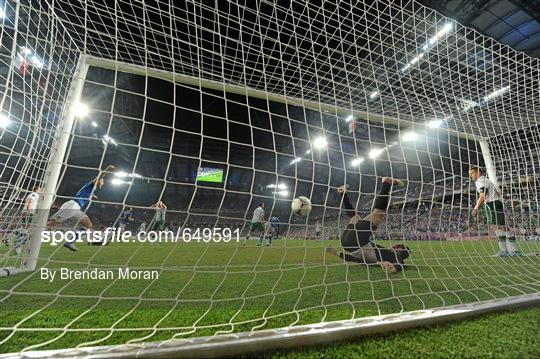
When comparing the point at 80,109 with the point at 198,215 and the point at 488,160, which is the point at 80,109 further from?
the point at 488,160

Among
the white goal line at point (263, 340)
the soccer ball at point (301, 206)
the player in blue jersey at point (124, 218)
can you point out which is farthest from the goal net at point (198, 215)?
the player in blue jersey at point (124, 218)

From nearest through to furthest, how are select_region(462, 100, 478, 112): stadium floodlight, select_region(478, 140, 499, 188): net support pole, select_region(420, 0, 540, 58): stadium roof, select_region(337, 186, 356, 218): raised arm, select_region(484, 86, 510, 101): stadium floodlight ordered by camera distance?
select_region(337, 186, 356, 218): raised arm, select_region(484, 86, 510, 101): stadium floodlight, select_region(462, 100, 478, 112): stadium floodlight, select_region(478, 140, 499, 188): net support pole, select_region(420, 0, 540, 58): stadium roof

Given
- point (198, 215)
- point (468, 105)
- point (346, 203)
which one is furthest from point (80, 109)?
point (468, 105)

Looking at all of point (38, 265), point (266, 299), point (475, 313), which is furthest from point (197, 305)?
point (38, 265)

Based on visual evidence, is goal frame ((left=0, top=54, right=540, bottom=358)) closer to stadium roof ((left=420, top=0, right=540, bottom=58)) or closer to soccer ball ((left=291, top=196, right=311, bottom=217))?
soccer ball ((left=291, top=196, right=311, bottom=217))

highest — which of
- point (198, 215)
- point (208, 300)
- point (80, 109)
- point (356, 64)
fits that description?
point (356, 64)

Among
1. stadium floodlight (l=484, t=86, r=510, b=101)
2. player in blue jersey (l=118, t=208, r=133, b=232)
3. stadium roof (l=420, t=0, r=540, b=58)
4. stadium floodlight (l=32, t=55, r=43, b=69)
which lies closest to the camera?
stadium floodlight (l=32, t=55, r=43, b=69)

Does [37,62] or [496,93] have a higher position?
[496,93]

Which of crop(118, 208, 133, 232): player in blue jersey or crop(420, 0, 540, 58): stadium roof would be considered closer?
crop(118, 208, 133, 232): player in blue jersey

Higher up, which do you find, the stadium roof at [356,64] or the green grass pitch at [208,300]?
the stadium roof at [356,64]

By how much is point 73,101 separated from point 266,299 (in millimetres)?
2379

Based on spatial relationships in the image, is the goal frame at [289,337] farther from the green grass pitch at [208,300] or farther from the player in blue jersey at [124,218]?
the player in blue jersey at [124,218]

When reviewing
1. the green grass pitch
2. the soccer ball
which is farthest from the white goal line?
the soccer ball

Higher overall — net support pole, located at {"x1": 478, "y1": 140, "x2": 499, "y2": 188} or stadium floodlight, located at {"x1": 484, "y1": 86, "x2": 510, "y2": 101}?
stadium floodlight, located at {"x1": 484, "y1": 86, "x2": 510, "y2": 101}
